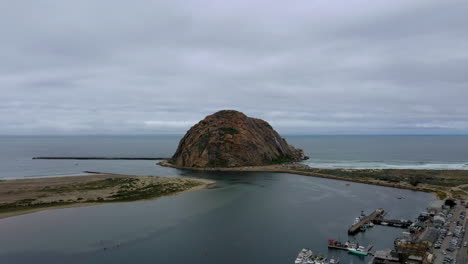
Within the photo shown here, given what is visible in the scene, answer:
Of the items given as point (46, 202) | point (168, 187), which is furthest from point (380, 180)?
point (46, 202)

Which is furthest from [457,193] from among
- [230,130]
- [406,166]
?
[230,130]

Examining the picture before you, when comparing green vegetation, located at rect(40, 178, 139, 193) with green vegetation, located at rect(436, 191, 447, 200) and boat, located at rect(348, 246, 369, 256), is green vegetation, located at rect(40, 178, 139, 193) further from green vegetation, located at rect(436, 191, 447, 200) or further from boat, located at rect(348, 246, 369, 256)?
green vegetation, located at rect(436, 191, 447, 200)

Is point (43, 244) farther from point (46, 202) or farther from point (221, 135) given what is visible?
point (221, 135)

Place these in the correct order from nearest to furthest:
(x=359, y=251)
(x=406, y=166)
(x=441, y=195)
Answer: (x=359, y=251) → (x=441, y=195) → (x=406, y=166)

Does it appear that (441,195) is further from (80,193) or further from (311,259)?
(80,193)

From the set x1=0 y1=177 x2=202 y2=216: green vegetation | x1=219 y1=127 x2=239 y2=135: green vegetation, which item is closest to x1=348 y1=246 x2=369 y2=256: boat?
x1=0 y1=177 x2=202 y2=216: green vegetation

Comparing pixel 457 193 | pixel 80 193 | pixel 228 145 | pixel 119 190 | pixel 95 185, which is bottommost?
pixel 80 193

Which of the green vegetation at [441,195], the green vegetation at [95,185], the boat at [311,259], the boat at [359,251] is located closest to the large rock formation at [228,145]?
the green vegetation at [95,185]
